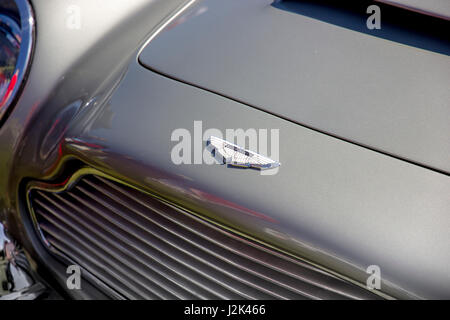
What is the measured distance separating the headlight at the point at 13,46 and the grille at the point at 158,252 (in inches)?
8.7

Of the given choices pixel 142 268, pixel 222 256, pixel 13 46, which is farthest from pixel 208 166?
pixel 13 46

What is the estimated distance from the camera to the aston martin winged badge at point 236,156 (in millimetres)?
664

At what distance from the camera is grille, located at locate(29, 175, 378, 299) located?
0.68 metres

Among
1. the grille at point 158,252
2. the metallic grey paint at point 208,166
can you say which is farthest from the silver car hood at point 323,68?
the grille at point 158,252

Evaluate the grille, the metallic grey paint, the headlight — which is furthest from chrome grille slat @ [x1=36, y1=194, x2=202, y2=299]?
the headlight

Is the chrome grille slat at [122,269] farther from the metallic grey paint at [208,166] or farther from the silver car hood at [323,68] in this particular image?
the silver car hood at [323,68]

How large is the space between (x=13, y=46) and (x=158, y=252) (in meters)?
0.55

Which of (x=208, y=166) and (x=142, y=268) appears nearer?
(x=208, y=166)

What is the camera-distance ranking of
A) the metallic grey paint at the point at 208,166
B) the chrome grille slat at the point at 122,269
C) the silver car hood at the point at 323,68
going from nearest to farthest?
1. the metallic grey paint at the point at 208,166
2. the silver car hood at the point at 323,68
3. the chrome grille slat at the point at 122,269

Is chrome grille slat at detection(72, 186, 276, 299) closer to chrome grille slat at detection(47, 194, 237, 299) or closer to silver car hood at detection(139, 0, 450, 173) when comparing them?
chrome grille slat at detection(47, 194, 237, 299)

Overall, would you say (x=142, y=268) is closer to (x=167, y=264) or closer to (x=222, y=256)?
(x=167, y=264)

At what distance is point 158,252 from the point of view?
792 mm

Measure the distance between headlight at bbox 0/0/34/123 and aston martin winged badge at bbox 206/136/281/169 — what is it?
1.53ft

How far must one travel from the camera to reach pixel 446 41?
31.7 inches
